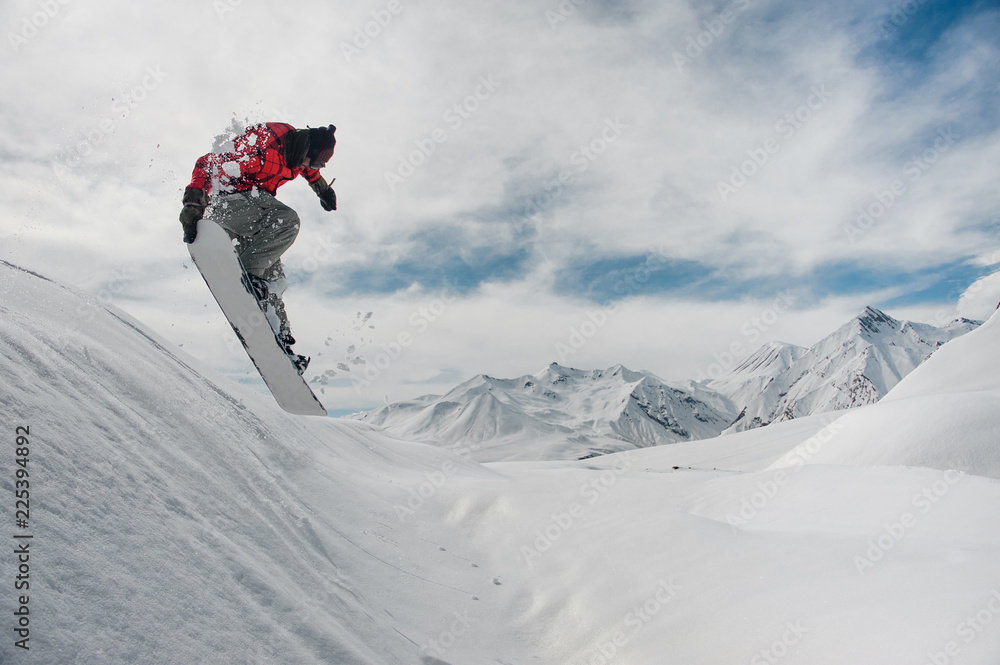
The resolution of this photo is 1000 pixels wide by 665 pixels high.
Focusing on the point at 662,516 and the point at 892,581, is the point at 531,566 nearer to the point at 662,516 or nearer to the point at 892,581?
the point at 662,516

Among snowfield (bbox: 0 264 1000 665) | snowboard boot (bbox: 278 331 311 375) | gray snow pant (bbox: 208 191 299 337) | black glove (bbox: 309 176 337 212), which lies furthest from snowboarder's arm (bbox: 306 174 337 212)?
snowfield (bbox: 0 264 1000 665)

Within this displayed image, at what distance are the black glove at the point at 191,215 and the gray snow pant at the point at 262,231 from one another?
35cm

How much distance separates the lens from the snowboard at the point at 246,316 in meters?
6.70

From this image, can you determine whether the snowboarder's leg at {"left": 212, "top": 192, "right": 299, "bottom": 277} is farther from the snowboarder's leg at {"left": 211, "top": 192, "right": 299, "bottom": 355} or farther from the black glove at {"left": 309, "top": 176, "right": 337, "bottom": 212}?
the black glove at {"left": 309, "top": 176, "right": 337, "bottom": 212}

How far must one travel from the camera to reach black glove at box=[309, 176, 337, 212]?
314 inches

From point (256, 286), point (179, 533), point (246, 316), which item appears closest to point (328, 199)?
point (256, 286)

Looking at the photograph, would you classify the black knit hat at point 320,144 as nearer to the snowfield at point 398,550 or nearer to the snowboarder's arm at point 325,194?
the snowboarder's arm at point 325,194

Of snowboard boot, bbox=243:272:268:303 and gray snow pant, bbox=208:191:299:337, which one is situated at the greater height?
gray snow pant, bbox=208:191:299:337

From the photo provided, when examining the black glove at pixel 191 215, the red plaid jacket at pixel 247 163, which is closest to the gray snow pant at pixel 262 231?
the red plaid jacket at pixel 247 163

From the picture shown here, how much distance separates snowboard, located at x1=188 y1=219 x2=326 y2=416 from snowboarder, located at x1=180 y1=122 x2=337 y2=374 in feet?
0.60

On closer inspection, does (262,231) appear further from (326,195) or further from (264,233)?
(326,195)

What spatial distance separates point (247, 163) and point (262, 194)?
1.62 ft

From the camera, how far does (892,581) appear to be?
5.47 meters

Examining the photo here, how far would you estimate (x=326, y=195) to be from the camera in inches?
315
